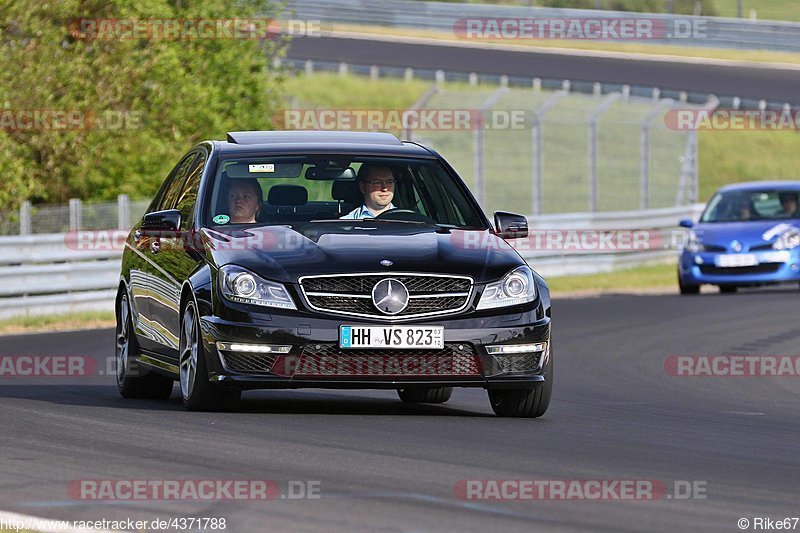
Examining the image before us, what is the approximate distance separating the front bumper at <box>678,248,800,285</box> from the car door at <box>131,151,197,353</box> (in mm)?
13717

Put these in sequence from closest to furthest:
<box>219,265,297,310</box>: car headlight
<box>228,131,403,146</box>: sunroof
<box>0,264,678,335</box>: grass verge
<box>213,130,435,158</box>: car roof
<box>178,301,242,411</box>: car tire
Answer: <box>219,265,297,310</box>: car headlight → <box>178,301,242,411</box>: car tire → <box>213,130,435,158</box>: car roof → <box>228,131,403,146</box>: sunroof → <box>0,264,678,335</box>: grass verge

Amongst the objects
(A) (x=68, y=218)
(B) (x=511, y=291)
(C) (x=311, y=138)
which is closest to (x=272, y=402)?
(C) (x=311, y=138)

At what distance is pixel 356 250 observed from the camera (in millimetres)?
10344

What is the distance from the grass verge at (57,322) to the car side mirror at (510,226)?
9979 millimetres

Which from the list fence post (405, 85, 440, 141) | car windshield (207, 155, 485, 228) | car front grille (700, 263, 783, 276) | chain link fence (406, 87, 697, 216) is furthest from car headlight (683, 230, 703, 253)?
chain link fence (406, 87, 697, 216)

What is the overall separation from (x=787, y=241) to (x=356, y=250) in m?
15.7

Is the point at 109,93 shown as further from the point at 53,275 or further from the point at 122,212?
the point at 53,275

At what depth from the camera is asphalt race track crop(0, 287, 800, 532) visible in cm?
707

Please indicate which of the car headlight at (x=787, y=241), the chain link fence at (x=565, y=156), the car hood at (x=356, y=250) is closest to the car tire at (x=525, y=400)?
the car hood at (x=356, y=250)

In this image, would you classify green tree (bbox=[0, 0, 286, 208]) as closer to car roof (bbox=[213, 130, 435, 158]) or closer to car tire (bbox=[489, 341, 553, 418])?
car roof (bbox=[213, 130, 435, 158])

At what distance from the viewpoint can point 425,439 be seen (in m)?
9.46

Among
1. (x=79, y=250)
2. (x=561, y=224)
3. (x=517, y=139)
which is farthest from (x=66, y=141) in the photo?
(x=517, y=139)

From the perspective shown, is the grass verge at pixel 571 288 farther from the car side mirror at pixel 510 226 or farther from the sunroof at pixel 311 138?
the car side mirror at pixel 510 226

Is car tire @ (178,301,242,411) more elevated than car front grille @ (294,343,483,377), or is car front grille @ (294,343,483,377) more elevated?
car front grille @ (294,343,483,377)
